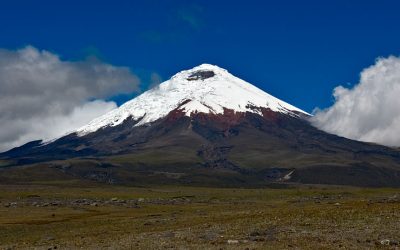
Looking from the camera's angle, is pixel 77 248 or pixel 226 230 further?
pixel 226 230

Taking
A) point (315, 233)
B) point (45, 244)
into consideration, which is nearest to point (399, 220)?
point (315, 233)

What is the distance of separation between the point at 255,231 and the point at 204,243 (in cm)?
653

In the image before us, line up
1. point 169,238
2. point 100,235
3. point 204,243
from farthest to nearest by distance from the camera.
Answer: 1. point 100,235
2. point 169,238
3. point 204,243

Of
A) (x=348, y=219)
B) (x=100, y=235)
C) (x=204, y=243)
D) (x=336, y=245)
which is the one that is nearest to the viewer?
(x=336, y=245)

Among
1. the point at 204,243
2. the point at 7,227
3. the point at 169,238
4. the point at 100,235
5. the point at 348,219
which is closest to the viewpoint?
the point at 204,243

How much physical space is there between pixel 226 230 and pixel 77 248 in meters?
14.3

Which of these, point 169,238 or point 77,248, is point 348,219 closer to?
point 169,238

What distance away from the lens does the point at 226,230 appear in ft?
181

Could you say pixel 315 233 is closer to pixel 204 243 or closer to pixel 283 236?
pixel 283 236

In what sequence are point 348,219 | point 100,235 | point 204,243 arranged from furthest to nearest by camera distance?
point 100,235 → point 348,219 → point 204,243

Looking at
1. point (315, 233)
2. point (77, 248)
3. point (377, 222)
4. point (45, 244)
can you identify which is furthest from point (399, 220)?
point (45, 244)

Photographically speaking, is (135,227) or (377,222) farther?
(135,227)

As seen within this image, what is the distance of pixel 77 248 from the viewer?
4897cm

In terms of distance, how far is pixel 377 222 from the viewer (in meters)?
52.7
